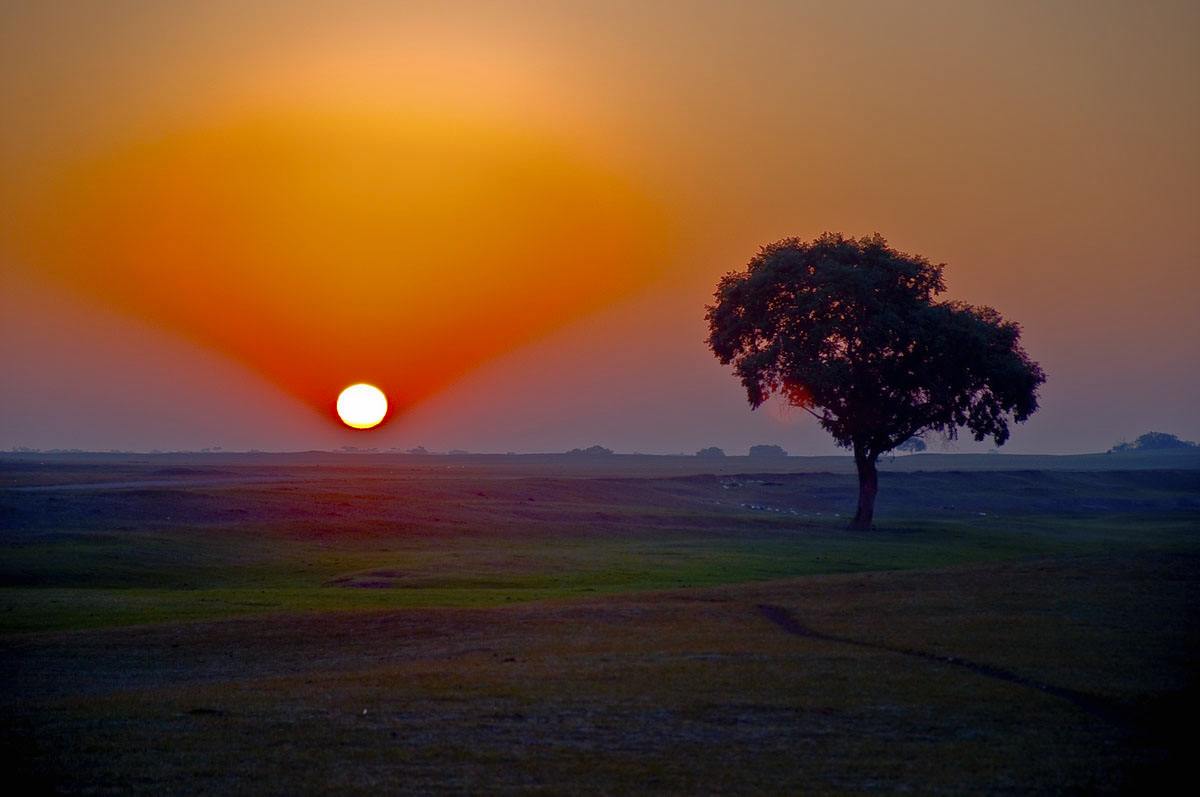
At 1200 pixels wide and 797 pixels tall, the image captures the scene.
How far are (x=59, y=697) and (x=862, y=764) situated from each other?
15.4 m

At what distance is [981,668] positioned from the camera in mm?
21344

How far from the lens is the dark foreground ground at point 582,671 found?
1551cm

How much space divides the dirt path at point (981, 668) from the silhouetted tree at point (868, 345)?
1695 inches

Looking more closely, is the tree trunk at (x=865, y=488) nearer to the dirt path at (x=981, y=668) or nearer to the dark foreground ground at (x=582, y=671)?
the dark foreground ground at (x=582, y=671)

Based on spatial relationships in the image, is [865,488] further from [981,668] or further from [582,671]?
[582,671]

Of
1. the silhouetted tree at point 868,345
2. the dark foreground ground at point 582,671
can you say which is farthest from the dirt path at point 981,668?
the silhouetted tree at point 868,345

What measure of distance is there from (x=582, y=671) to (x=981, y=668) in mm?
7550

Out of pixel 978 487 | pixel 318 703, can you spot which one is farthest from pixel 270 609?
pixel 978 487

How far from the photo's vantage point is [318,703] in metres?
19.8

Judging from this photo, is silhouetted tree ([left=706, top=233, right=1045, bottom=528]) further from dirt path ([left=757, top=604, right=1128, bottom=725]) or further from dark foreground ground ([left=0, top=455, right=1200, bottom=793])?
dirt path ([left=757, top=604, right=1128, bottom=725])

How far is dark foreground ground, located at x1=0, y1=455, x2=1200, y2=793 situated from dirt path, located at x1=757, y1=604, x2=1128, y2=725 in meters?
0.09

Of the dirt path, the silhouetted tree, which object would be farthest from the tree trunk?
the dirt path

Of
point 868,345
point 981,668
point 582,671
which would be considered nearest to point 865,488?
point 868,345

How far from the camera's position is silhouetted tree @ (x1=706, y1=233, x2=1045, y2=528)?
232 ft
